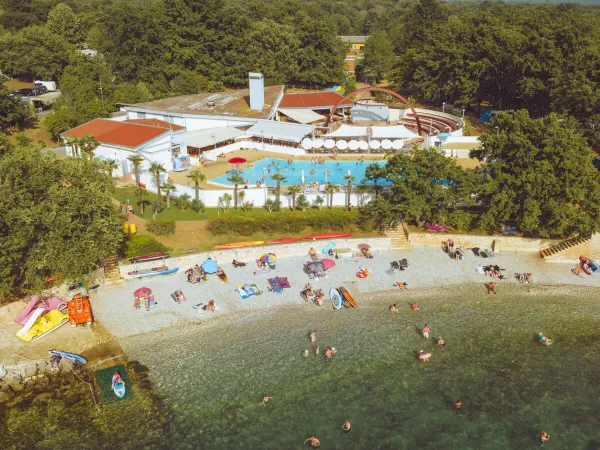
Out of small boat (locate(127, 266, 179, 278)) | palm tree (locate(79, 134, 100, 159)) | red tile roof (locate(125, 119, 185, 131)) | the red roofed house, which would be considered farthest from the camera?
red tile roof (locate(125, 119, 185, 131))

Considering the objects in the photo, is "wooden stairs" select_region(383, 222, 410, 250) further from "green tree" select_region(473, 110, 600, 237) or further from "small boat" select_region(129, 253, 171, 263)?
"small boat" select_region(129, 253, 171, 263)

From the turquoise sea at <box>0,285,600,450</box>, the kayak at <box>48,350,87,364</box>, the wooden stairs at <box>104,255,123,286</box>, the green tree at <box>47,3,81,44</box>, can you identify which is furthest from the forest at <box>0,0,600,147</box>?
the kayak at <box>48,350,87,364</box>

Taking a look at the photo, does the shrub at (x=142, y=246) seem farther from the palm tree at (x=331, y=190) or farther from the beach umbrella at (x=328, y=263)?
the palm tree at (x=331, y=190)

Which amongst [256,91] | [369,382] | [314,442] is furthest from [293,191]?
[256,91]

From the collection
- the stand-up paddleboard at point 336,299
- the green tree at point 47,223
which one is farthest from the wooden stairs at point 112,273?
the stand-up paddleboard at point 336,299

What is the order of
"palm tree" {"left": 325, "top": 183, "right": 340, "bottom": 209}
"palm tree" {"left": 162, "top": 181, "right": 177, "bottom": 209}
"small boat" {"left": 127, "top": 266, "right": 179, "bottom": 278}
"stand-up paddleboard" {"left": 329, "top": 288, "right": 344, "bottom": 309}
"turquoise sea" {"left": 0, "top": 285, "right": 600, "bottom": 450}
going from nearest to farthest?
"turquoise sea" {"left": 0, "top": 285, "right": 600, "bottom": 450}, "stand-up paddleboard" {"left": 329, "top": 288, "right": 344, "bottom": 309}, "small boat" {"left": 127, "top": 266, "right": 179, "bottom": 278}, "palm tree" {"left": 162, "top": 181, "right": 177, "bottom": 209}, "palm tree" {"left": 325, "top": 183, "right": 340, "bottom": 209}

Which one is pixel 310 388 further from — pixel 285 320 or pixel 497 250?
pixel 497 250
